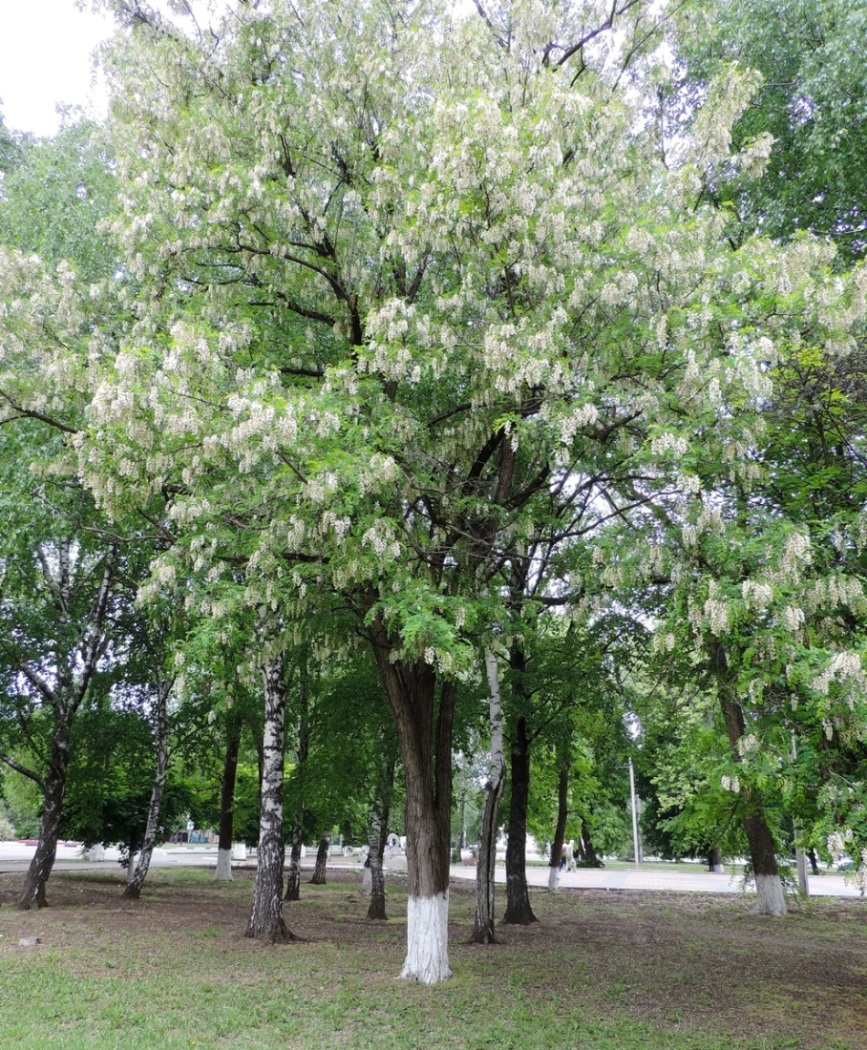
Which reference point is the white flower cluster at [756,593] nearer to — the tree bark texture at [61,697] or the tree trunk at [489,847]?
the tree trunk at [489,847]

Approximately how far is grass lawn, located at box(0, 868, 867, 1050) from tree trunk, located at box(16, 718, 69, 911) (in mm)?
303

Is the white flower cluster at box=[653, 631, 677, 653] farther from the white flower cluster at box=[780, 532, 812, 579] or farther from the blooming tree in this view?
the white flower cluster at box=[780, 532, 812, 579]

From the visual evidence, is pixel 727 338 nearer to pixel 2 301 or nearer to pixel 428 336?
pixel 428 336

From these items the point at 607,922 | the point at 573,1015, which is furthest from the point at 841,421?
the point at 607,922

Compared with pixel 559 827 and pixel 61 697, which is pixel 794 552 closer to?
pixel 61 697

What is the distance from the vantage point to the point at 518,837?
14453mm

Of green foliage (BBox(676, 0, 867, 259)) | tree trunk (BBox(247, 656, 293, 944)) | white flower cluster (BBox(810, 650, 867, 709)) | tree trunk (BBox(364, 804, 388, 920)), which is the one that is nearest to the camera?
white flower cluster (BBox(810, 650, 867, 709))

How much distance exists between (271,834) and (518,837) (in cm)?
514

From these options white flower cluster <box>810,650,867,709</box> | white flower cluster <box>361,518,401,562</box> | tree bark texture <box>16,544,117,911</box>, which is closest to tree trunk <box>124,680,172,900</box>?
tree bark texture <box>16,544,117,911</box>

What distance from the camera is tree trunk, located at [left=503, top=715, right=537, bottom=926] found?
1434 cm

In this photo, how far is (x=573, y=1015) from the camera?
25.1ft

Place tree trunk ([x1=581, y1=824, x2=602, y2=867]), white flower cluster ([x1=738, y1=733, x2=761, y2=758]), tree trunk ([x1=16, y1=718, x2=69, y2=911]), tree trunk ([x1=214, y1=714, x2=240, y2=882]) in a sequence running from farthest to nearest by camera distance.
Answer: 1. tree trunk ([x1=581, y1=824, x2=602, y2=867])
2. tree trunk ([x1=214, y1=714, x2=240, y2=882])
3. tree trunk ([x1=16, y1=718, x2=69, y2=911])
4. white flower cluster ([x1=738, y1=733, x2=761, y2=758])

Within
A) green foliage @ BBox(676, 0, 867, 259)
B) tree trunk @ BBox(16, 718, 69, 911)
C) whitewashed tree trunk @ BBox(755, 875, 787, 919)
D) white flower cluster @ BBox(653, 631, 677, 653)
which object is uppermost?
green foliage @ BBox(676, 0, 867, 259)

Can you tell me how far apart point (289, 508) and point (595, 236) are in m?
3.87
